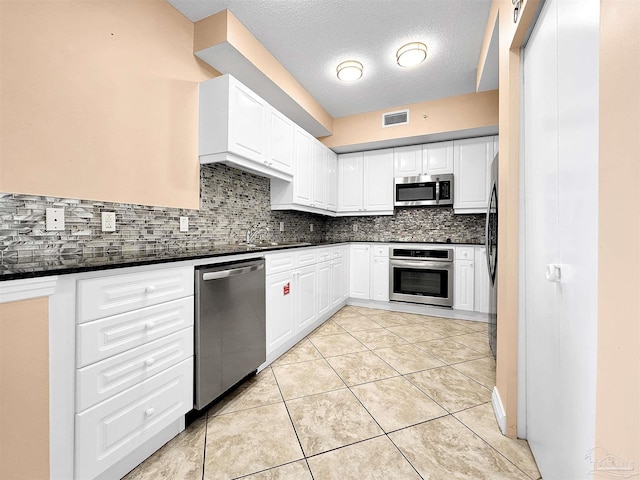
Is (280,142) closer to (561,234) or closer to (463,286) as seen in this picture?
(561,234)

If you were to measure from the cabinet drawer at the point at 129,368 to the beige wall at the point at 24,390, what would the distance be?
0.11 m

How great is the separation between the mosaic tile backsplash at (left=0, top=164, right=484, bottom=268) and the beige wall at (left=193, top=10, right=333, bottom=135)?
3.07 ft

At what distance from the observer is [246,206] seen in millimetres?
2857

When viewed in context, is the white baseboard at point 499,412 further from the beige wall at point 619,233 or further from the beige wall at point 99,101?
the beige wall at point 99,101

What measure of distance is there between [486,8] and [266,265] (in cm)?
255

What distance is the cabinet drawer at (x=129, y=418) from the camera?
1059mm

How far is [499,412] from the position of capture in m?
1.53

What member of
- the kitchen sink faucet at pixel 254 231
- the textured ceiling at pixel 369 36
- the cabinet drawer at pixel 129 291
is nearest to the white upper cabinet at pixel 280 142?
the textured ceiling at pixel 369 36

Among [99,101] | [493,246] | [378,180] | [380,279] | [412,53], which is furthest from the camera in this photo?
[378,180]

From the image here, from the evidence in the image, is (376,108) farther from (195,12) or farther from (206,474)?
(206,474)

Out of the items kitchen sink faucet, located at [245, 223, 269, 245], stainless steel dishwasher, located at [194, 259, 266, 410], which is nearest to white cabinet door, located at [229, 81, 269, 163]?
kitchen sink faucet, located at [245, 223, 269, 245]

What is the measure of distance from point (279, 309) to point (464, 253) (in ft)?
7.97

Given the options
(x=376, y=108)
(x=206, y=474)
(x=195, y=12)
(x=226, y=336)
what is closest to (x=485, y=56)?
(x=376, y=108)

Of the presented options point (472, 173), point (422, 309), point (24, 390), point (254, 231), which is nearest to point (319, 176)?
point (254, 231)
